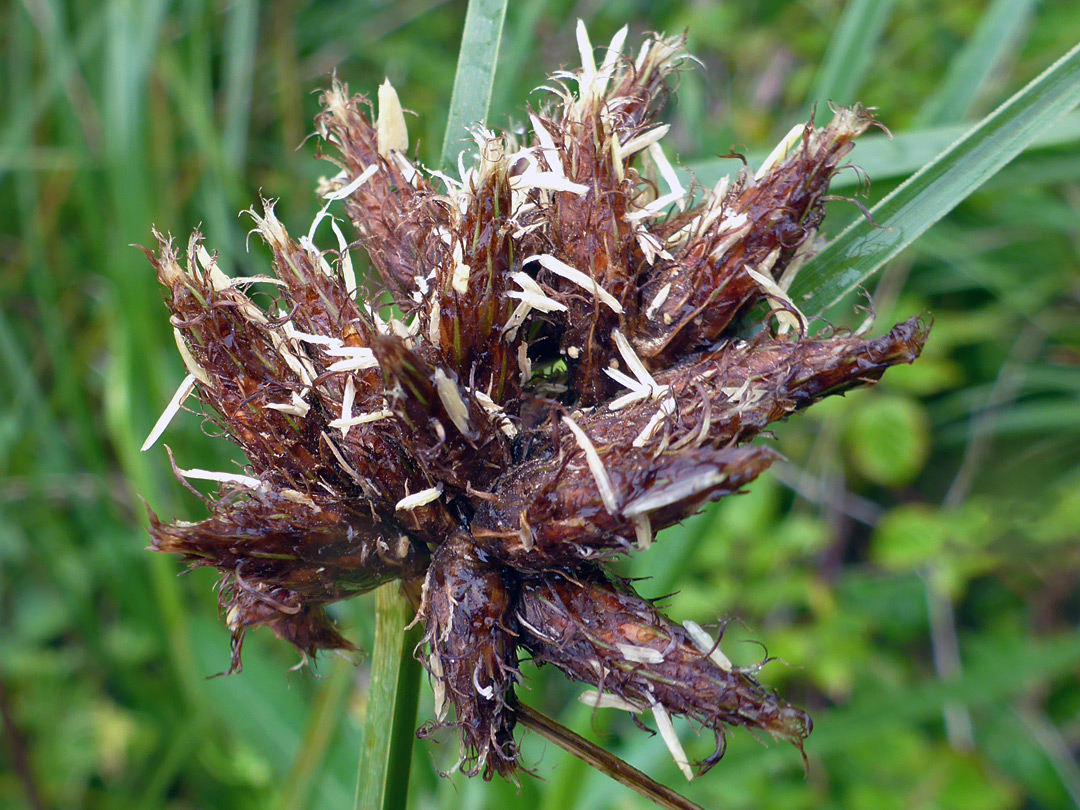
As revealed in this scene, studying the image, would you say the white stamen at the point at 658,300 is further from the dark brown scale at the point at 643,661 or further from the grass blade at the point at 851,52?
the grass blade at the point at 851,52

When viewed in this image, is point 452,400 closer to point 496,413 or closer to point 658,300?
point 496,413

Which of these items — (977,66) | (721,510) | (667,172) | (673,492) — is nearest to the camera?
(673,492)

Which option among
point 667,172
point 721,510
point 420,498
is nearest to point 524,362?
point 420,498

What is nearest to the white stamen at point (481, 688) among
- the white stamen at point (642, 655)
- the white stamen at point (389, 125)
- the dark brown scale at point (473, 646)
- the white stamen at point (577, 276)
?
the dark brown scale at point (473, 646)

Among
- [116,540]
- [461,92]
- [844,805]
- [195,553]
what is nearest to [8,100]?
[116,540]

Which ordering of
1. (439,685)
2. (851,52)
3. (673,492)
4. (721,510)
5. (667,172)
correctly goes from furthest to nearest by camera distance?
(721,510)
(851,52)
(667,172)
(439,685)
(673,492)

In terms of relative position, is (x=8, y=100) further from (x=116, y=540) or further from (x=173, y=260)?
(x=173, y=260)
